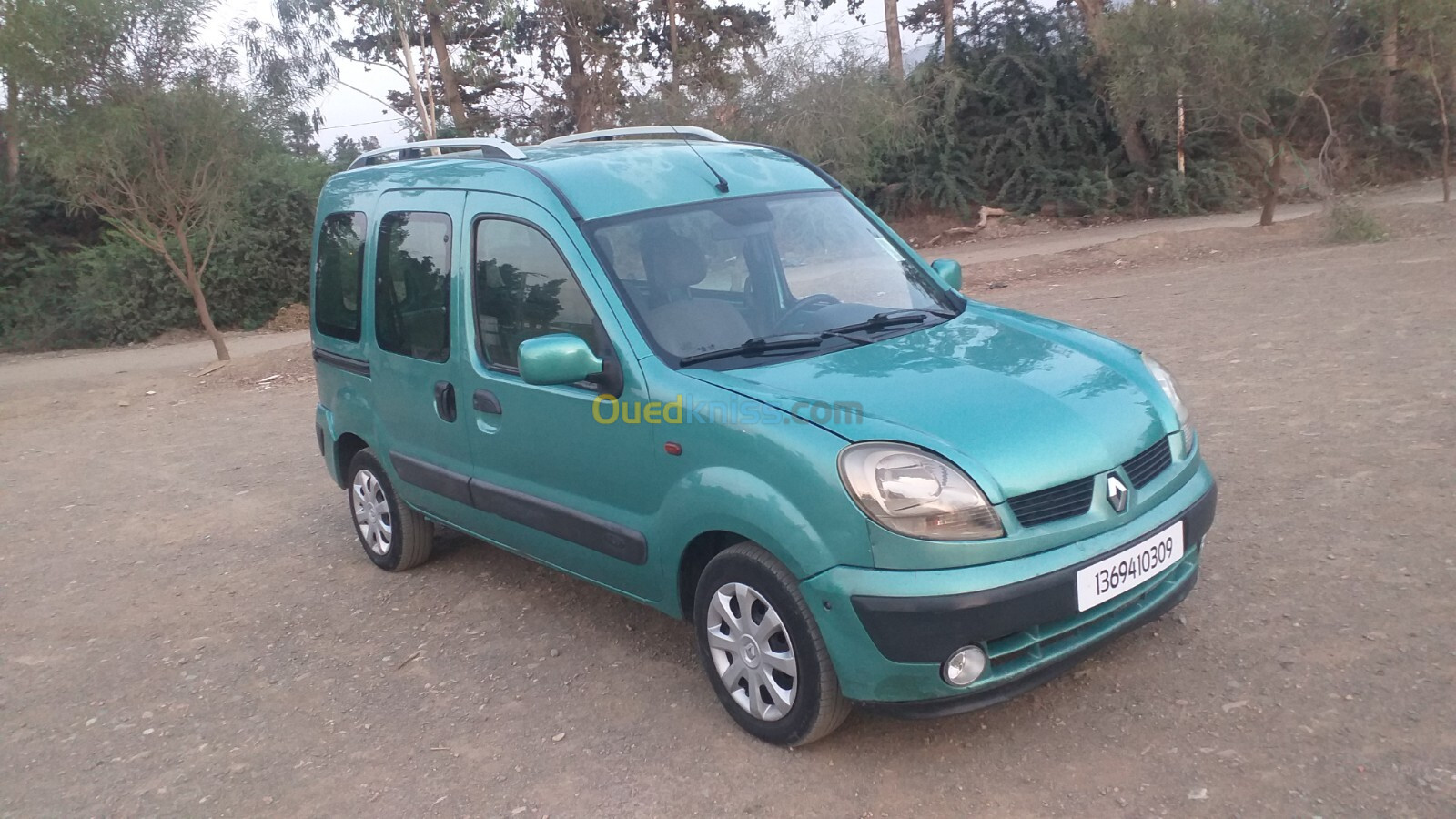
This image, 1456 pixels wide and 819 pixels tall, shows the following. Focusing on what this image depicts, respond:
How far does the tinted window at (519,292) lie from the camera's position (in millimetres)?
3816

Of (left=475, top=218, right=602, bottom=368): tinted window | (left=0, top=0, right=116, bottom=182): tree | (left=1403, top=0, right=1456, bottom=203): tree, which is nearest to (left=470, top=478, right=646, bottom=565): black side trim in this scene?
(left=475, top=218, right=602, bottom=368): tinted window

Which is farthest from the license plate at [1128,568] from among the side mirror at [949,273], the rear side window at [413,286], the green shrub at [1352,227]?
the green shrub at [1352,227]

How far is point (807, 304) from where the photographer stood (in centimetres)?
398

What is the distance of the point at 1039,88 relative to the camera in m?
26.4

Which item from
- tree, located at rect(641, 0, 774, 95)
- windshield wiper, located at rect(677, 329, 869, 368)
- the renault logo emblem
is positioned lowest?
the renault logo emblem

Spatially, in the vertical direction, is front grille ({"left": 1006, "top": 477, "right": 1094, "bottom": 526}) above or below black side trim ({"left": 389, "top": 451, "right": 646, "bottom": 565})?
above

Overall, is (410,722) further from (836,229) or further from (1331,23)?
(1331,23)

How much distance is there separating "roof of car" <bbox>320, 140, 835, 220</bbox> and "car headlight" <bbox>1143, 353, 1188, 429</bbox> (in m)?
1.50

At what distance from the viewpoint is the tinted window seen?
12.5 feet

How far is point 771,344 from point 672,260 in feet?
1.65

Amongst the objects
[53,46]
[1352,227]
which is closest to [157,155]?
[53,46]

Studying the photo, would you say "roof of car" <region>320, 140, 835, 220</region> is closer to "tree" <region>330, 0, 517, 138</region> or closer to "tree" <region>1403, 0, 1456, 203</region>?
"tree" <region>1403, 0, 1456, 203</region>

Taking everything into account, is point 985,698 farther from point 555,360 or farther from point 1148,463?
point 555,360

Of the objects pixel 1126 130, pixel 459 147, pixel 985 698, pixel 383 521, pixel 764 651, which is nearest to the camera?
pixel 985 698
